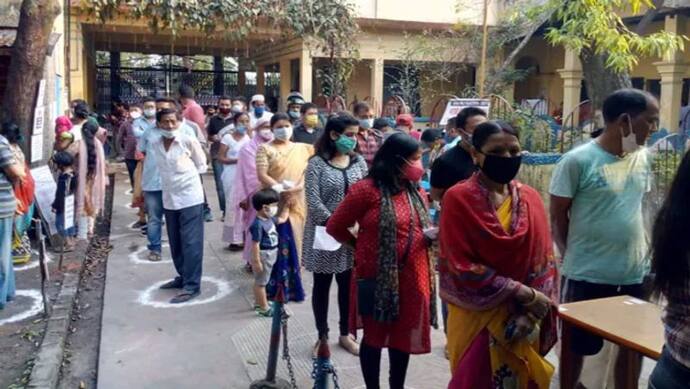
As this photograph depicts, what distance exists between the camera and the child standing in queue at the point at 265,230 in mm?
4891

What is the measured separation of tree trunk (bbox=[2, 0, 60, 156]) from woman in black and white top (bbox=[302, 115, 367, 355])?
4832 mm

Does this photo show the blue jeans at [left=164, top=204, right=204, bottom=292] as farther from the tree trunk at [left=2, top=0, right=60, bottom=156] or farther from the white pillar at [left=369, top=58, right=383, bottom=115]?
the white pillar at [left=369, top=58, right=383, bottom=115]

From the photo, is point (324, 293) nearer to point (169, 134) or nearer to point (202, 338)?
point (202, 338)

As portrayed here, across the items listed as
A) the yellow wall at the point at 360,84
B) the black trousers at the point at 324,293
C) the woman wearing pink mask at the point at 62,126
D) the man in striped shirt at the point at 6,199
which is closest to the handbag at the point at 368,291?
the black trousers at the point at 324,293

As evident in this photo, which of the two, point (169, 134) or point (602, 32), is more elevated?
point (602, 32)

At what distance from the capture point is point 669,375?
81.0 inches

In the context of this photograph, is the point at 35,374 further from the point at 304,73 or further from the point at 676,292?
the point at 304,73

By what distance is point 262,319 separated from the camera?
217 inches

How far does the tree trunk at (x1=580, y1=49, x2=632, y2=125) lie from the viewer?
10.5 meters

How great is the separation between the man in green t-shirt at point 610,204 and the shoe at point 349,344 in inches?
63.5

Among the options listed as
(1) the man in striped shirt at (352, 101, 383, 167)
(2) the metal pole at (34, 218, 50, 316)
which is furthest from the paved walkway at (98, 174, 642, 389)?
(1) the man in striped shirt at (352, 101, 383, 167)

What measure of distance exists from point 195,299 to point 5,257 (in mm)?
1607

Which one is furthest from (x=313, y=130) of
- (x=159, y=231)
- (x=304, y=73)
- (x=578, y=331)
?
(x=304, y=73)

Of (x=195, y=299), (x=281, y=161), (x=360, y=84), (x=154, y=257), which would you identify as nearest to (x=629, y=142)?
(x=281, y=161)
